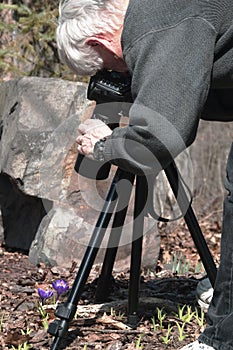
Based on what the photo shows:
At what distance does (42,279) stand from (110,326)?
3.23 ft

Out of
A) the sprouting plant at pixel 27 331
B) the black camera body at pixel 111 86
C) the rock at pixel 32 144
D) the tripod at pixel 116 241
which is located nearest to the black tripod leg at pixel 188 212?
the tripod at pixel 116 241

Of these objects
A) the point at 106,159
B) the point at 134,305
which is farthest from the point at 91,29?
the point at 134,305

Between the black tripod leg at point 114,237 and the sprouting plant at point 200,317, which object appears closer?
the black tripod leg at point 114,237

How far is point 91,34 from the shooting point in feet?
9.01

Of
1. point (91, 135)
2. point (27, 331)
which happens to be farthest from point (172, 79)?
point (27, 331)

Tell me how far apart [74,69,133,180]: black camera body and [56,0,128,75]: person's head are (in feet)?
0.30

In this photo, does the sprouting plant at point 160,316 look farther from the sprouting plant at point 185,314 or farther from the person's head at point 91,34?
the person's head at point 91,34

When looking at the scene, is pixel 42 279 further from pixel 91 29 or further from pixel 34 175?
pixel 91 29

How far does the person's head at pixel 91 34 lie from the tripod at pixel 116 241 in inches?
19.9


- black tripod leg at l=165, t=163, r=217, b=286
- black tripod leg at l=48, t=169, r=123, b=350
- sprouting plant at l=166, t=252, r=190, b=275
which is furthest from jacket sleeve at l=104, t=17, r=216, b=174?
sprouting plant at l=166, t=252, r=190, b=275

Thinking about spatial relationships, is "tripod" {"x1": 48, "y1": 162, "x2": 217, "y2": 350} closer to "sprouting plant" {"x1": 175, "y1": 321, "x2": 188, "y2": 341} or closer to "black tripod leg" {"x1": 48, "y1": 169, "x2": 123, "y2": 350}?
"black tripod leg" {"x1": 48, "y1": 169, "x2": 123, "y2": 350}

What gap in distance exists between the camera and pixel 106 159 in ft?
9.06

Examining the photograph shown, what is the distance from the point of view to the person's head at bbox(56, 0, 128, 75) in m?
2.70

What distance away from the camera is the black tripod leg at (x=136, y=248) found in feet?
10.6
